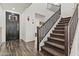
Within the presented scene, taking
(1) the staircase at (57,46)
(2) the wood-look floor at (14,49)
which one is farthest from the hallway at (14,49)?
(1) the staircase at (57,46)

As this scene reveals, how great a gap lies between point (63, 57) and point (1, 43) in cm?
91

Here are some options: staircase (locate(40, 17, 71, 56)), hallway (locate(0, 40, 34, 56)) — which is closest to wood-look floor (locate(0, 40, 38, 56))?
hallway (locate(0, 40, 34, 56))

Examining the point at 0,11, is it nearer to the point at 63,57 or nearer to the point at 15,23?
the point at 15,23

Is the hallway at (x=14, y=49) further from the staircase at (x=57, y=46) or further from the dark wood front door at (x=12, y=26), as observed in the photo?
the staircase at (x=57, y=46)

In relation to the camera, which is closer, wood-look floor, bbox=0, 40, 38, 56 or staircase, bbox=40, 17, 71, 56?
wood-look floor, bbox=0, 40, 38, 56

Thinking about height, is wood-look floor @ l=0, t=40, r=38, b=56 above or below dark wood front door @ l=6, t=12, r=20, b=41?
below

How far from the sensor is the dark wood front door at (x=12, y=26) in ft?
5.12

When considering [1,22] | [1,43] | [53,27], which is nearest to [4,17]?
[1,22]

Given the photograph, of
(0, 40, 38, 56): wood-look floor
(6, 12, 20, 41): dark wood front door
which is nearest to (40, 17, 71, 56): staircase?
(0, 40, 38, 56): wood-look floor

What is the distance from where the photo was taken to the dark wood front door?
1.56 m

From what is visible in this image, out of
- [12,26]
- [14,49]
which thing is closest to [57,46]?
[14,49]

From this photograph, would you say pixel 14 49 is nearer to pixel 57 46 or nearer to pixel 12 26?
pixel 12 26

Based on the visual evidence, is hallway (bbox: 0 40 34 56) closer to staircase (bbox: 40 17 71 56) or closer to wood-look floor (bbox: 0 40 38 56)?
wood-look floor (bbox: 0 40 38 56)

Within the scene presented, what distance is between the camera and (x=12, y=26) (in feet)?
5.36
